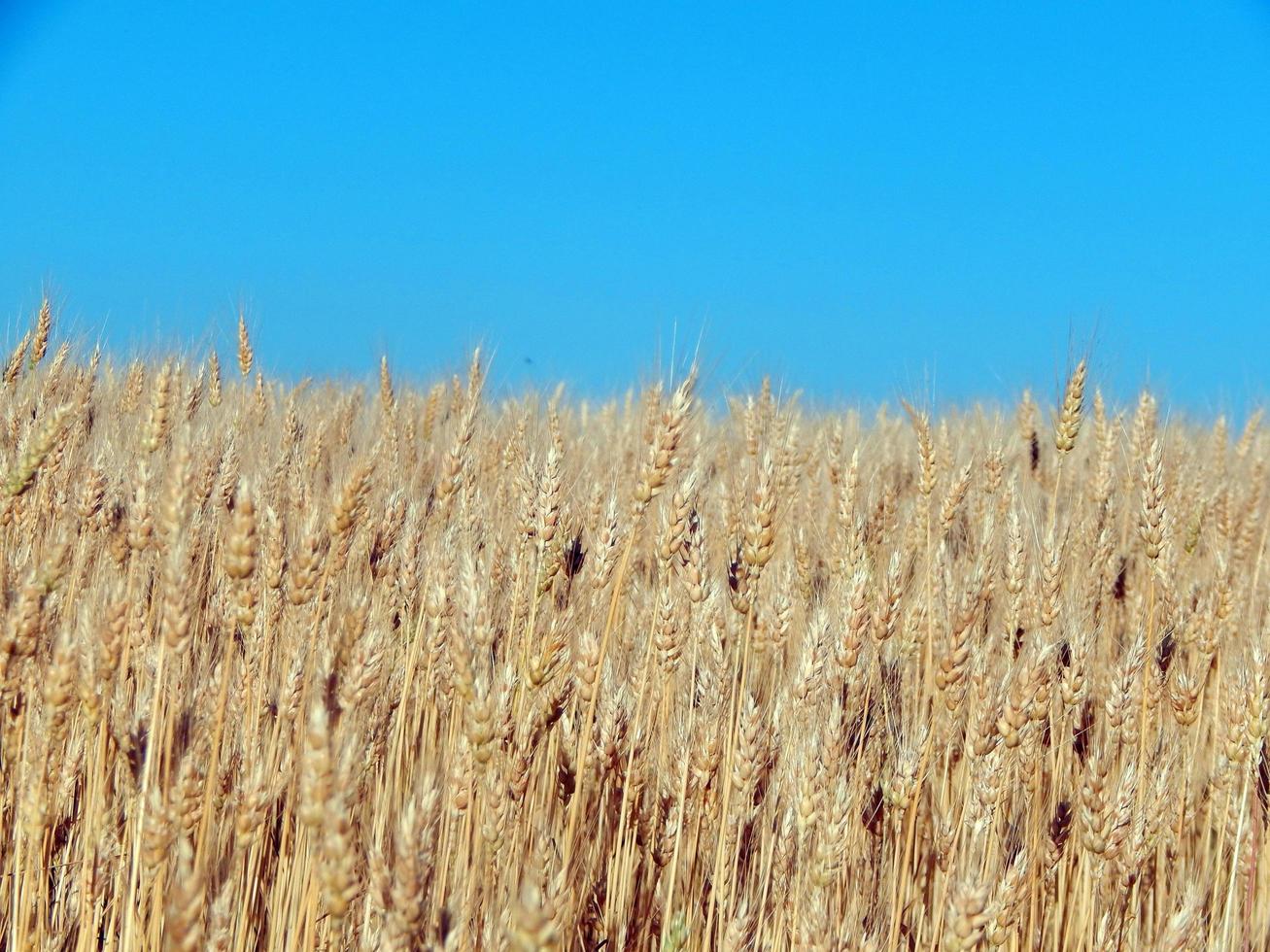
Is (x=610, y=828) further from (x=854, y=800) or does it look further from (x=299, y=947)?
(x=299, y=947)

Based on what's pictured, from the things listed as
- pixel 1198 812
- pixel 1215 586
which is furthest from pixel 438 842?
pixel 1215 586

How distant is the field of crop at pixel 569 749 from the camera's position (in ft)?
4.71

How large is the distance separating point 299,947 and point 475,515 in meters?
1.57

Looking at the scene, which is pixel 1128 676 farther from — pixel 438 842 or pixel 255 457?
pixel 255 457

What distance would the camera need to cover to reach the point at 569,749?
90.1 inches

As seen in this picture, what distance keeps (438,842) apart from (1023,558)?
5.08ft

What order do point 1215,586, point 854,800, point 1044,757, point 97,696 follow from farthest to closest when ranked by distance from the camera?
point 1215,586 → point 1044,757 → point 854,800 → point 97,696

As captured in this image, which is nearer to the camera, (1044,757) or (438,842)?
(438,842)

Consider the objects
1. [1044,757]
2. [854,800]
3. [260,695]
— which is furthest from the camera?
[1044,757]

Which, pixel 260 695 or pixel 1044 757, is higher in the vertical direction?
pixel 1044 757

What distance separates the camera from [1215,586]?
2.98 m

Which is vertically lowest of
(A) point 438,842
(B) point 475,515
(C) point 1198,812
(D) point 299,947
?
(D) point 299,947

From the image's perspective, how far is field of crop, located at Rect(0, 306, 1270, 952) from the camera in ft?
4.71

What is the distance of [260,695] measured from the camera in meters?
1.67
